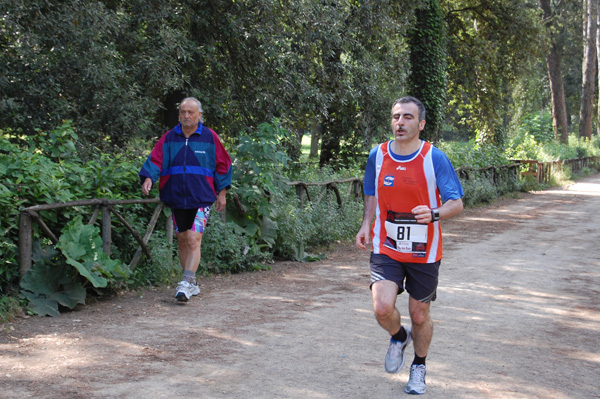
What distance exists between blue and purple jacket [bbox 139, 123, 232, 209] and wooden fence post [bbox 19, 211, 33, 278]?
1292mm

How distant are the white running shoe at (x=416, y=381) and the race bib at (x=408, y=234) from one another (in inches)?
32.5

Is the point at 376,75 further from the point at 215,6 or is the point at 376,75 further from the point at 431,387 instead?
the point at 431,387

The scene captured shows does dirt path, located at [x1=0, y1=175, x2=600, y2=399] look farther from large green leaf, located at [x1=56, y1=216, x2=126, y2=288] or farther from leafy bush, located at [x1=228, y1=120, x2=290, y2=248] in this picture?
leafy bush, located at [x1=228, y1=120, x2=290, y2=248]

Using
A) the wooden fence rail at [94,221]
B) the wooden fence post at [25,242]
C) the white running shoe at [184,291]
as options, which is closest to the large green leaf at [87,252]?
the wooden fence rail at [94,221]

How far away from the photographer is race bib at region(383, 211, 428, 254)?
464 cm

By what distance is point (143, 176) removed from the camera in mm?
7324

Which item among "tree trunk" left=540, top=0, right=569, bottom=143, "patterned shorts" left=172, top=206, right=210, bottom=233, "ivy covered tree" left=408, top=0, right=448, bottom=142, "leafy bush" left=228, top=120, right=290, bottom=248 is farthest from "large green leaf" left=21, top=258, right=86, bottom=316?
"tree trunk" left=540, top=0, right=569, bottom=143

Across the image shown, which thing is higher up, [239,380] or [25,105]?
[25,105]

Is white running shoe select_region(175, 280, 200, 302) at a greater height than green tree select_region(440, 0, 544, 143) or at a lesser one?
lesser

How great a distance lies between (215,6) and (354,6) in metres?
5.25

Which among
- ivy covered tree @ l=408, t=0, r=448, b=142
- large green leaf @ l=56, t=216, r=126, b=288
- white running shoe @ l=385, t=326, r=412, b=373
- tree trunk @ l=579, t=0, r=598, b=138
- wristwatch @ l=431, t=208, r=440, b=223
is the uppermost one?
tree trunk @ l=579, t=0, r=598, b=138

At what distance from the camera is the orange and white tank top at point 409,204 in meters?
4.64

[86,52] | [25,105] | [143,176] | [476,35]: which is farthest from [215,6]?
[476,35]

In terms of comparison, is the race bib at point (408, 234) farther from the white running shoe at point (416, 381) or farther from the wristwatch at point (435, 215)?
the white running shoe at point (416, 381)
